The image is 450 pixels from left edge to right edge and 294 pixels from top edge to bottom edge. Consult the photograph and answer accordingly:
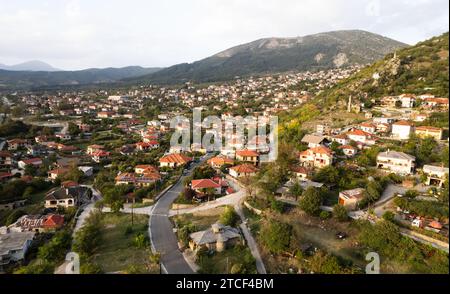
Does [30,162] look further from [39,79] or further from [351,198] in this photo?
[39,79]

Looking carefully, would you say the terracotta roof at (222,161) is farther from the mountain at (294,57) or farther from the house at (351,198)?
the mountain at (294,57)

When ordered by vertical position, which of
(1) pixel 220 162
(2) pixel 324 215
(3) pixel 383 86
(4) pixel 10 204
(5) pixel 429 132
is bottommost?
(4) pixel 10 204

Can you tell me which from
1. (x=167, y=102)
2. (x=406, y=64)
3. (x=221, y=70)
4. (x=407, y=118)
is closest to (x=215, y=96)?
(x=167, y=102)

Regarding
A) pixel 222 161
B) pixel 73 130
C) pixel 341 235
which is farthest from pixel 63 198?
pixel 73 130

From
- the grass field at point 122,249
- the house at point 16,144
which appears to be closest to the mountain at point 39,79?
the house at point 16,144

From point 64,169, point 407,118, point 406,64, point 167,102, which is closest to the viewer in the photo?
point 64,169

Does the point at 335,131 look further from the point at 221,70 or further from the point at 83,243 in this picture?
the point at 221,70
